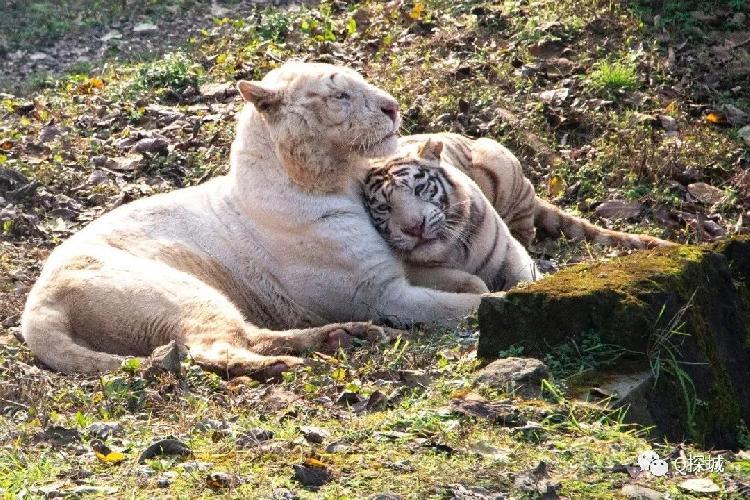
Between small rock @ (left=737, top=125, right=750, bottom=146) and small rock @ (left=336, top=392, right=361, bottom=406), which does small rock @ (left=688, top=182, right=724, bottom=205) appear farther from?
small rock @ (left=336, top=392, right=361, bottom=406)

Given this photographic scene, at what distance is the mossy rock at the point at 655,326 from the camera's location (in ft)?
15.3

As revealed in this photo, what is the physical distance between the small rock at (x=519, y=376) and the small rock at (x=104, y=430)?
4.43 ft

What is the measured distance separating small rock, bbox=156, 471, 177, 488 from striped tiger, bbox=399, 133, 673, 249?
13.4ft

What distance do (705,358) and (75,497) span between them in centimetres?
254

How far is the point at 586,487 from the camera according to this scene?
11.9 ft

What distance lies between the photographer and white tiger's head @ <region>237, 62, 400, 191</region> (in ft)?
21.2

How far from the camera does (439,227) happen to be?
6.70 metres

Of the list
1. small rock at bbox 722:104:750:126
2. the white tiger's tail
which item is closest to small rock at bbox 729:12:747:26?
small rock at bbox 722:104:750:126

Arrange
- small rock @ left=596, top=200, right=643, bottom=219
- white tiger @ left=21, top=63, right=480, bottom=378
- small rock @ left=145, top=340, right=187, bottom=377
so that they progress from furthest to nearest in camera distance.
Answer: small rock @ left=596, top=200, right=643, bottom=219 → white tiger @ left=21, top=63, right=480, bottom=378 → small rock @ left=145, top=340, right=187, bottom=377

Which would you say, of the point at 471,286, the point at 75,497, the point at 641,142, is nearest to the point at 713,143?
the point at 641,142

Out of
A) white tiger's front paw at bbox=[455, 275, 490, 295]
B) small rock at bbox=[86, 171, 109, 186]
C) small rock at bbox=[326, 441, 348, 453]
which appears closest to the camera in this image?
small rock at bbox=[326, 441, 348, 453]

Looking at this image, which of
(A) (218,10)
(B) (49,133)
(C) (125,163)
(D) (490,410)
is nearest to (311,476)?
(D) (490,410)

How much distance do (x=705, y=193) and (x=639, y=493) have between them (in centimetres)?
484

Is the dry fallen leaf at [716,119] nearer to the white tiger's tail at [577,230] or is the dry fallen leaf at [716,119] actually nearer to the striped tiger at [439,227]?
the white tiger's tail at [577,230]
